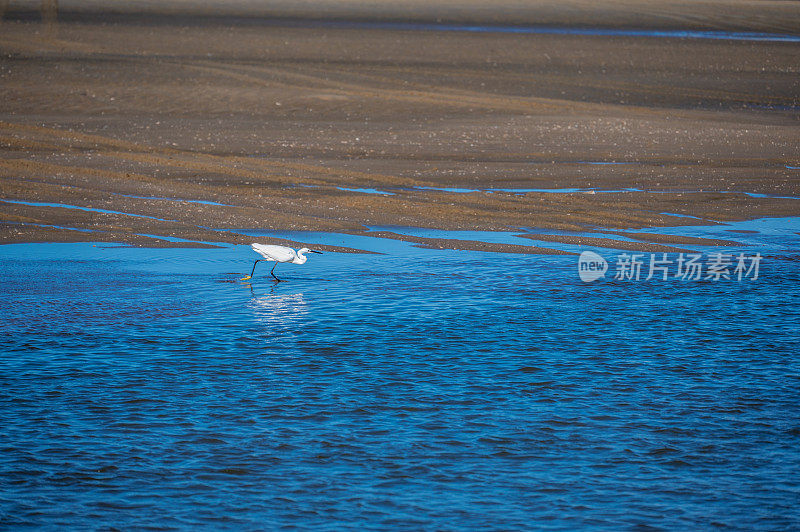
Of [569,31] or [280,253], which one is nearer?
[280,253]

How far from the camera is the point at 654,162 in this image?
16.8 m

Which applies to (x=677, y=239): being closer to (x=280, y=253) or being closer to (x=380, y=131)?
(x=280, y=253)

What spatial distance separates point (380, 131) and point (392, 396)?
1228cm

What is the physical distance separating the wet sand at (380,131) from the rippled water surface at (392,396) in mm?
1915

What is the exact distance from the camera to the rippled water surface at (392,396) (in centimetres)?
592

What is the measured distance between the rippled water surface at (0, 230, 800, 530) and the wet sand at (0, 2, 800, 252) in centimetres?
192

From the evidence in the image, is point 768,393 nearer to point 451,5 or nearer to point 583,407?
point 583,407

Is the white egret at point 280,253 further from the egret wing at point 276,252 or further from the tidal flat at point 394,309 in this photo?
the tidal flat at point 394,309

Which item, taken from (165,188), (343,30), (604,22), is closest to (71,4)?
(343,30)

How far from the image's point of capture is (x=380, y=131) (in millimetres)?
19312

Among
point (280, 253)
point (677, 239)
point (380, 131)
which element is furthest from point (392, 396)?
point (380, 131)

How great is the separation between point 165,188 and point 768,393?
9.30 m

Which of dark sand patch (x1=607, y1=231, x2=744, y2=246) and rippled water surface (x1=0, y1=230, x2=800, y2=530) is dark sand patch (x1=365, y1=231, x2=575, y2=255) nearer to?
rippled water surface (x1=0, y1=230, x2=800, y2=530)

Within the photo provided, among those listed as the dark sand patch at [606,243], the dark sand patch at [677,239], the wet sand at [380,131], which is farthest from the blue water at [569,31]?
the dark sand patch at [606,243]
